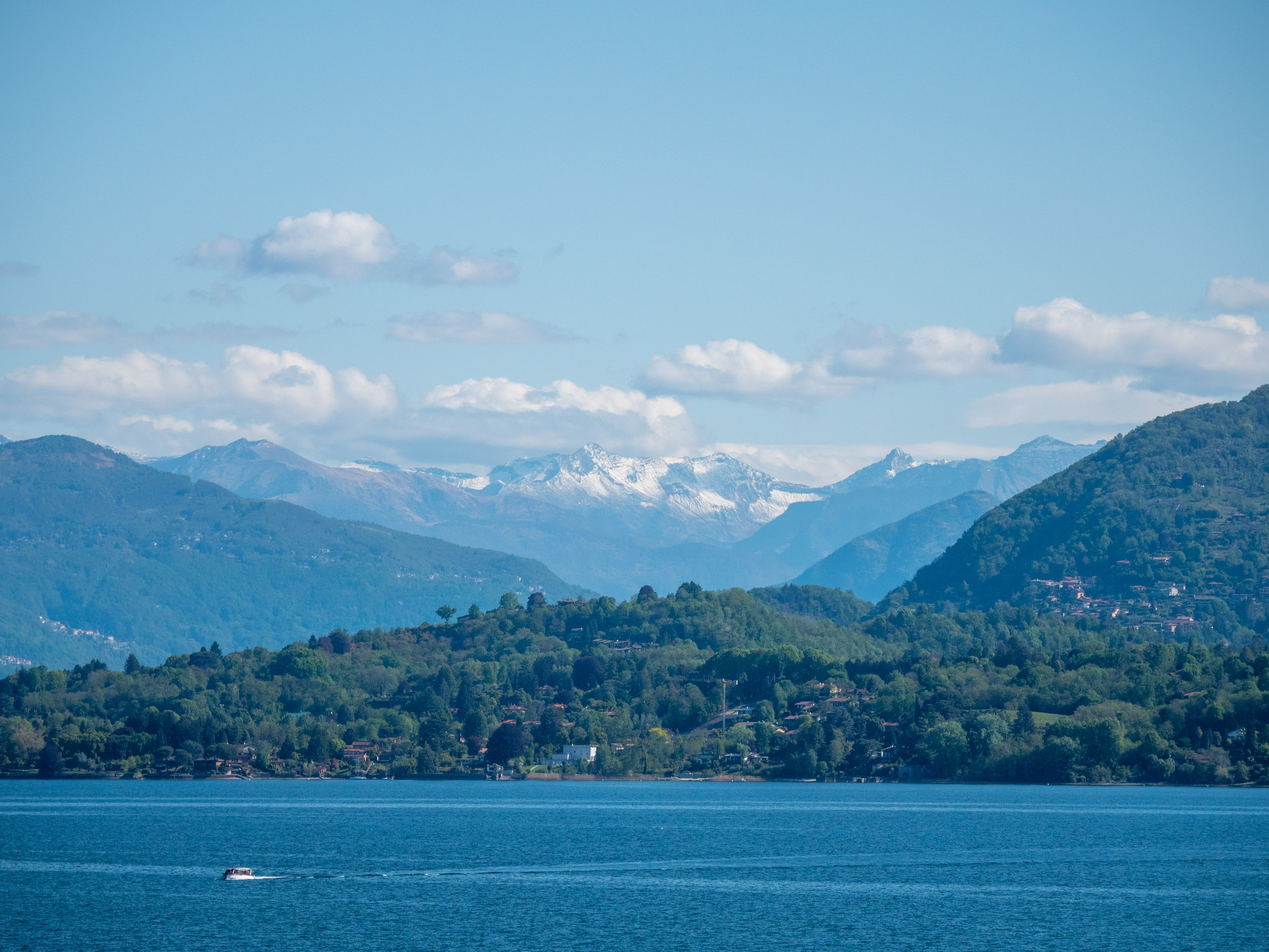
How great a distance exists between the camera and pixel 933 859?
375 ft

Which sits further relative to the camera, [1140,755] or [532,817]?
[1140,755]

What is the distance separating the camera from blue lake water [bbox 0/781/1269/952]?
81312 millimetres

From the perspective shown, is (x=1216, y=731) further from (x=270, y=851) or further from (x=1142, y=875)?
(x=270, y=851)

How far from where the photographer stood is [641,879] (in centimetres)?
10419

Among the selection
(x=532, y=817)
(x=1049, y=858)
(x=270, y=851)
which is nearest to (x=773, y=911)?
(x=1049, y=858)

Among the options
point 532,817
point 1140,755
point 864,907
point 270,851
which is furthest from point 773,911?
point 1140,755

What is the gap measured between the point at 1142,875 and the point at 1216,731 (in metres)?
→ 100

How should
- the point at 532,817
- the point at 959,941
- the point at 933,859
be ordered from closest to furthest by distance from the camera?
the point at 959,941, the point at 933,859, the point at 532,817

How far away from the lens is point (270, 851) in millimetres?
119062

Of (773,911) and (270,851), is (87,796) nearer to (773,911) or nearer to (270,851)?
(270,851)

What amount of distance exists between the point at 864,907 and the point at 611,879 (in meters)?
18.6

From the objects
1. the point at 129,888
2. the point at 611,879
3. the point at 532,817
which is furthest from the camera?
the point at 532,817

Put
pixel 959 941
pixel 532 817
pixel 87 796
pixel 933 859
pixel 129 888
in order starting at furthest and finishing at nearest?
pixel 87 796 → pixel 532 817 → pixel 933 859 → pixel 129 888 → pixel 959 941

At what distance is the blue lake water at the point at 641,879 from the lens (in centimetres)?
8131
